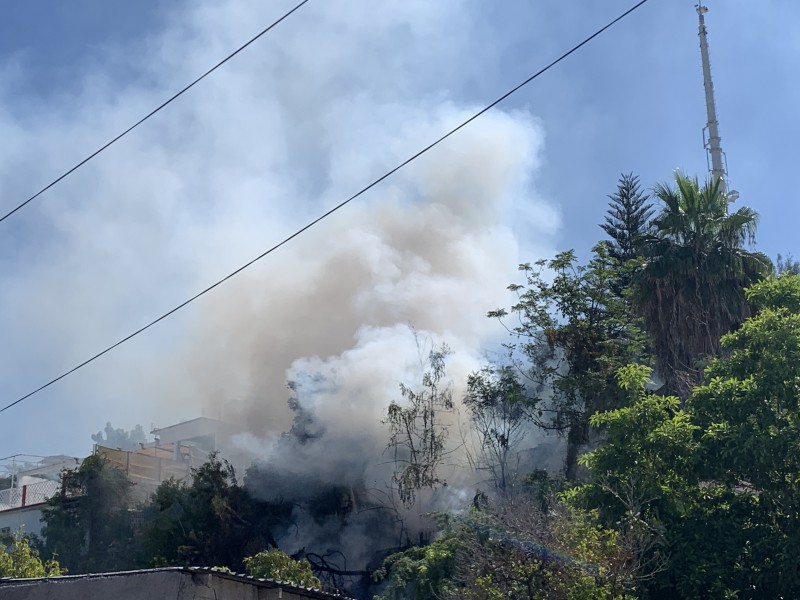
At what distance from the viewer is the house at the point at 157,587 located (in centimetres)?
1238

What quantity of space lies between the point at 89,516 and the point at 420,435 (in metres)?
13.3

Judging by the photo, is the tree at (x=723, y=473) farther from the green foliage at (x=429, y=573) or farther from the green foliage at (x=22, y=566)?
the green foliage at (x=22, y=566)

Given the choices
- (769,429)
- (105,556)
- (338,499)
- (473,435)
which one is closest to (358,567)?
(338,499)

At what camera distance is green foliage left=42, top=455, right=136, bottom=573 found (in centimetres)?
3375

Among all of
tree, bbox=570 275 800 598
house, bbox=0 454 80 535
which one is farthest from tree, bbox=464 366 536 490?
house, bbox=0 454 80 535

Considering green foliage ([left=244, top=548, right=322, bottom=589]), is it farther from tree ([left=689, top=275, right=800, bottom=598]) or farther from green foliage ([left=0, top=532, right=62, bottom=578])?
tree ([left=689, top=275, right=800, bottom=598])

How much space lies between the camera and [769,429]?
570 inches

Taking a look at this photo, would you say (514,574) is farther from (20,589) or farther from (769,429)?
(20,589)

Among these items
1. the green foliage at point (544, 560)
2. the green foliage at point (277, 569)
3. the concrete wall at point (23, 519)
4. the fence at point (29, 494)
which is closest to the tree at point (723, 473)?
the green foliage at point (544, 560)

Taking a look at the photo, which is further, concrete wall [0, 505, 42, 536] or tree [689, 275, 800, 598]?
concrete wall [0, 505, 42, 536]

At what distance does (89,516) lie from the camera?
1393 inches

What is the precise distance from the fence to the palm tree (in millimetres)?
29754

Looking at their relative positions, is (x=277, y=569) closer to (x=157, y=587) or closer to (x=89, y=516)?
(x=157, y=587)

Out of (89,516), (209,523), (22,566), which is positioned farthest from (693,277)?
(89,516)
